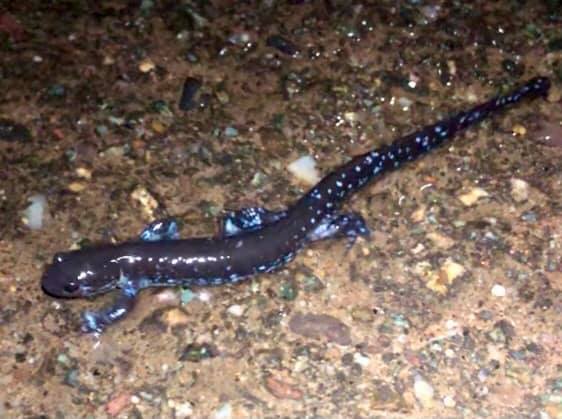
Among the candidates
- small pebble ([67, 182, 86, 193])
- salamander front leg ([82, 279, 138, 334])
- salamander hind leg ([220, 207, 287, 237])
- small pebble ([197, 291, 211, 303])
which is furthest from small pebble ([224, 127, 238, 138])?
salamander front leg ([82, 279, 138, 334])

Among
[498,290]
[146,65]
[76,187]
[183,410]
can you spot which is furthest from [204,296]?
[146,65]

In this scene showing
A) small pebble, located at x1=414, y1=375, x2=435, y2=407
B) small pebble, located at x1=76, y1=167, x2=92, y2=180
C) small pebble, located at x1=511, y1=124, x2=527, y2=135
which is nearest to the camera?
small pebble, located at x1=414, y1=375, x2=435, y2=407

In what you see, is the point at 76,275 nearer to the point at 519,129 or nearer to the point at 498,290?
the point at 498,290

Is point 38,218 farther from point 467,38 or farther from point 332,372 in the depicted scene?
point 467,38

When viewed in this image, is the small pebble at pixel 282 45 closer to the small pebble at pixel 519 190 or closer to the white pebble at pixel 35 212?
the small pebble at pixel 519 190

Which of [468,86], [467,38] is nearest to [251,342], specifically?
[468,86]

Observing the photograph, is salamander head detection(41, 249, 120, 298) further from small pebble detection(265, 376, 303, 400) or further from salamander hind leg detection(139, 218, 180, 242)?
small pebble detection(265, 376, 303, 400)
